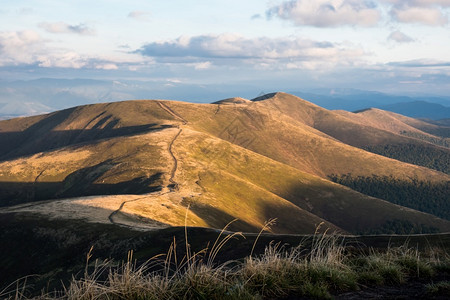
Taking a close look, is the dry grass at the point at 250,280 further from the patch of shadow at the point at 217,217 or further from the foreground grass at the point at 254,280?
the patch of shadow at the point at 217,217

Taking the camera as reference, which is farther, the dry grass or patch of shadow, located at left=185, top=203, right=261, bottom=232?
patch of shadow, located at left=185, top=203, right=261, bottom=232

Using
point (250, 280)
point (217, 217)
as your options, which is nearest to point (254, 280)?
point (250, 280)

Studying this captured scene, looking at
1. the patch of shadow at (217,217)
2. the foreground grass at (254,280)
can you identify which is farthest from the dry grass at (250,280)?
the patch of shadow at (217,217)

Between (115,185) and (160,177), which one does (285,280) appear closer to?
(160,177)

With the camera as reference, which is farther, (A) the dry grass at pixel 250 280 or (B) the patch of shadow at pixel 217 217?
(B) the patch of shadow at pixel 217 217

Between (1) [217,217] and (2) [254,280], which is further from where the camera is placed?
(1) [217,217]

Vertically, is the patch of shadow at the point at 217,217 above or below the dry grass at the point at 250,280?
below

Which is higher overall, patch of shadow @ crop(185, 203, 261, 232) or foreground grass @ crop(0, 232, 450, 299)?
foreground grass @ crop(0, 232, 450, 299)

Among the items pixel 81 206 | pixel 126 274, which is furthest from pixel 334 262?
pixel 81 206

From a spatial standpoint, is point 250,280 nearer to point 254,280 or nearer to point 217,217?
point 254,280

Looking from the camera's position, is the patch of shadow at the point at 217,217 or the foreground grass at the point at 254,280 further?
the patch of shadow at the point at 217,217

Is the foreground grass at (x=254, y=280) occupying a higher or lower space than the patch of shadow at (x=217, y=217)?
higher

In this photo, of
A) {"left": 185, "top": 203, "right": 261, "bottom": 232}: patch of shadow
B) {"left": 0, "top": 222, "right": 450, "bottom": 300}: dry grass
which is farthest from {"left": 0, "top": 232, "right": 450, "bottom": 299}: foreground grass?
{"left": 185, "top": 203, "right": 261, "bottom": 232}: patch of shadow

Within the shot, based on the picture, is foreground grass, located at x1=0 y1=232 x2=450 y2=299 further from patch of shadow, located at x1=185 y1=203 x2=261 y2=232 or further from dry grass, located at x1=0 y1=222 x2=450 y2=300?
patch of shadow, located at x1=185 y1=203 x2=261 y2=232
